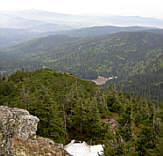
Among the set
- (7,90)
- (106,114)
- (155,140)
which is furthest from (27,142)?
(7,90)

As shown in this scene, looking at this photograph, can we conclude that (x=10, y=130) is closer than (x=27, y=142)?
Yes

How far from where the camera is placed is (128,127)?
94.1ft

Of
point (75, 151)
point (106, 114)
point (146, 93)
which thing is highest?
point (75, 151)

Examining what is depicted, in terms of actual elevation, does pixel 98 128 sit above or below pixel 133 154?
below

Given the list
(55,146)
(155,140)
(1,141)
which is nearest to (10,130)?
(1,141)

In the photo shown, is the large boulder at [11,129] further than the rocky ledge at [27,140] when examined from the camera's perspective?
No

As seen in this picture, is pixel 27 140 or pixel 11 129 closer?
pixel 11 129

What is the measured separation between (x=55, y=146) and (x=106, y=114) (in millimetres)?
28285

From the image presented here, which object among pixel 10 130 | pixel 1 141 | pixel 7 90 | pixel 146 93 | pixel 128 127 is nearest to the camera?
pixel 1 141

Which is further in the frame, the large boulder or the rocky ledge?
the rocky ledge

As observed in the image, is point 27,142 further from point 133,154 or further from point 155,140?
point 155,140

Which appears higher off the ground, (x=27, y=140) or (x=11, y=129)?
(x=11, y=129)

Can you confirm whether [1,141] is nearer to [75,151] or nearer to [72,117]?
[75,151]

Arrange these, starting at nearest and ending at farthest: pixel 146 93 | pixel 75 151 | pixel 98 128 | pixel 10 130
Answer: pixel 10 130, pixel 75 151, pixel 98 128, pixel 146 93
